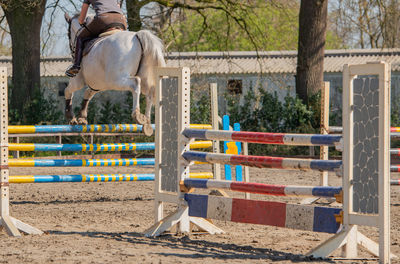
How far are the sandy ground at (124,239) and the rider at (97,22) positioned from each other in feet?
5.75

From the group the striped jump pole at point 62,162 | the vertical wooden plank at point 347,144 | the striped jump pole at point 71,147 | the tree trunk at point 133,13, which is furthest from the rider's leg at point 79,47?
the tree trunk at point 133,13

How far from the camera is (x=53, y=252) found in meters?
5.25

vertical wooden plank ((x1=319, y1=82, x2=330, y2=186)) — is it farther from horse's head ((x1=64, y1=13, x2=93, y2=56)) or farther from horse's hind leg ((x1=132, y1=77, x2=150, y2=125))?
horse's head ((x1=64, y1=13, x2=93, y2=56))

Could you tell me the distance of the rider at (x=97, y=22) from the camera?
9.20m

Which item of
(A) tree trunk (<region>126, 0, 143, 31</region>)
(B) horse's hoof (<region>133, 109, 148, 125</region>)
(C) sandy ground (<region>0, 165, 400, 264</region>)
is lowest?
(C) sandy ground (<region>0, 165, 400, 264</region>)

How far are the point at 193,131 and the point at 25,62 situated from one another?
11153mm

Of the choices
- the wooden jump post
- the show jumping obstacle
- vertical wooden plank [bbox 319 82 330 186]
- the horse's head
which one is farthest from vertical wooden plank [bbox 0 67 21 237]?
vertical wooden plank [bbox 319 82 330 186]

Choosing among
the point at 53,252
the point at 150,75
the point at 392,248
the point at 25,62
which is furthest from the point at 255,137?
the point at 25,62

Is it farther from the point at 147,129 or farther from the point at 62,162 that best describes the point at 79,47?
the point at 62,162

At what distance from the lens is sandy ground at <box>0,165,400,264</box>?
5.08m

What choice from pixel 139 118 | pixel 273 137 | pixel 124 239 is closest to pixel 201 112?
pixel 139 118

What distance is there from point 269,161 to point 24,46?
11.7 meters

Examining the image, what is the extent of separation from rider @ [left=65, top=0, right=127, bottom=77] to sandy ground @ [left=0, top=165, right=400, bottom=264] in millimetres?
1752

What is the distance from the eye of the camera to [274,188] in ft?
17.7
